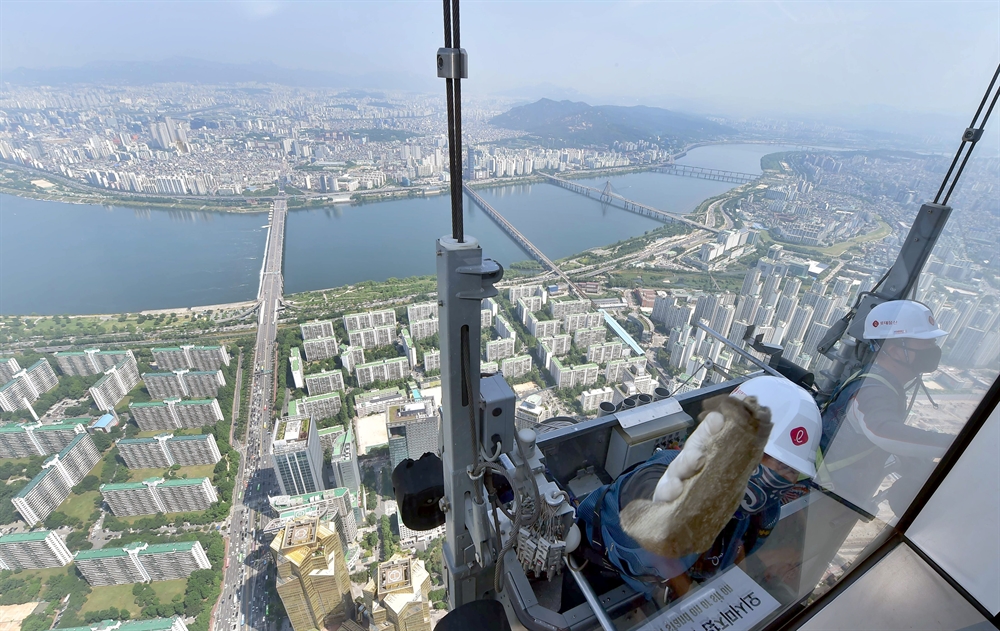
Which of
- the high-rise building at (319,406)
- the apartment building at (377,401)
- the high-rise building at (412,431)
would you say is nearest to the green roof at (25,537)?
the high-rise building at (319,406)

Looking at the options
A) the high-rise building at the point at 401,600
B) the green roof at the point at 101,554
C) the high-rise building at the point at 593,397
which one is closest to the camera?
the high-rise building at the point at 401,600

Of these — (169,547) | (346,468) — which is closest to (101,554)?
(169,547)

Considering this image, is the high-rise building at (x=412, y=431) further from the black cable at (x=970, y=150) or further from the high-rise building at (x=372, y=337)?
the black cable at (x=970, y=150)

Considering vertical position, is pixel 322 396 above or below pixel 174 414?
above

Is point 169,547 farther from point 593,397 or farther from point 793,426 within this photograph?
point 793,426

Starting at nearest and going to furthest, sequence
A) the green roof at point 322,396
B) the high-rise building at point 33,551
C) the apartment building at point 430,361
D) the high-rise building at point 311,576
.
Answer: the high-rise building at point 311,576 → the high-rise building at point 33,551 → the green roof at point 322,396 → the apartment building at point 430,361

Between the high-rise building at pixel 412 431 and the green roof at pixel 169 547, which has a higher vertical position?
the high-rise building at pixel 412 431
